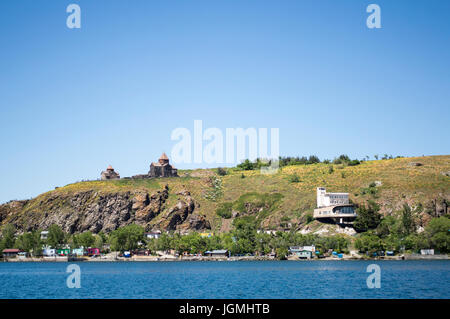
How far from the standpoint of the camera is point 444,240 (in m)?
134

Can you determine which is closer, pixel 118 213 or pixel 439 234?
pixel 439 234

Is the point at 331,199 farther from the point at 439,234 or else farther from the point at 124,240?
the point at 124,240

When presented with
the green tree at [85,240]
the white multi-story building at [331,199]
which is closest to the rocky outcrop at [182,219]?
the green tree at [85,240]

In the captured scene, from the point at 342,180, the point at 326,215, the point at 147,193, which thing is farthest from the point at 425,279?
the point at 147,193

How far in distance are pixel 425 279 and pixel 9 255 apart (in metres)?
143

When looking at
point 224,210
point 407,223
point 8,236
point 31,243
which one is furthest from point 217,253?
point 8,236

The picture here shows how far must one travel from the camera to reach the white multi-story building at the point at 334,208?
162m

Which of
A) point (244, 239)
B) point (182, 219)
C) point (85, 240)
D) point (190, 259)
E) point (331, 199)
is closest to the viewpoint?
point (190, 259)

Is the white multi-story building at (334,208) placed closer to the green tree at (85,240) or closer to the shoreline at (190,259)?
the shoreline at (190,259)

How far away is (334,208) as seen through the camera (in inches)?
6373

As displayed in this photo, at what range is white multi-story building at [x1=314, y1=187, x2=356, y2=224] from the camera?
530 ft

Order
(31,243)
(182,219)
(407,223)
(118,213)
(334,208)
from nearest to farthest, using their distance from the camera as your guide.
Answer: (407,223) < (334,208) < (31,243) < (182,219) < (118,213)

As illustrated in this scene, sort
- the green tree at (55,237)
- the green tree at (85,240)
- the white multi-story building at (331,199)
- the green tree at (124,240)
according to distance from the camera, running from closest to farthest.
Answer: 1. the green tree at (124,240)
2. the white multi-story building at (331,199)
3. the green tree at (85,240)
4. the green tree at (55,237)
